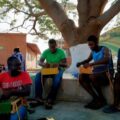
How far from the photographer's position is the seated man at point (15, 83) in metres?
5.43

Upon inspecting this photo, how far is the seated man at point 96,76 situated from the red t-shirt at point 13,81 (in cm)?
183

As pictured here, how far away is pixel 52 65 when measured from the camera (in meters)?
7.63

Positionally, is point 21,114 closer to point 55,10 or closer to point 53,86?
point 53,86

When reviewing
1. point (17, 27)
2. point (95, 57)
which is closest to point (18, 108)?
point (95, 57)

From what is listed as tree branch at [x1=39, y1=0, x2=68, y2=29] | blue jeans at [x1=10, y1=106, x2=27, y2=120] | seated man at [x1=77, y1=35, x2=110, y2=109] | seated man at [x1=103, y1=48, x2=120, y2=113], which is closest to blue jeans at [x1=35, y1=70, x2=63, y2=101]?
seated man at [x1=77, y1=35, x2=110, y2=109]

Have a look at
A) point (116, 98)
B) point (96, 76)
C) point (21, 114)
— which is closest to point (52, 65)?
point (96, 76)

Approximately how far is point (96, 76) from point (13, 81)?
79.5 inches

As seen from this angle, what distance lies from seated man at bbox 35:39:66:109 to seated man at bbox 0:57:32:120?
58.4 inches

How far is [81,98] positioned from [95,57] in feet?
3.52

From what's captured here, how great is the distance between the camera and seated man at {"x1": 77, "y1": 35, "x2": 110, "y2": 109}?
6871 millimetres

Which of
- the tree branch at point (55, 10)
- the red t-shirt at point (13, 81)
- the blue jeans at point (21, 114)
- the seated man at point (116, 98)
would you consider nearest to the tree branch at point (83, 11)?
the tree branch at point (55, 10)

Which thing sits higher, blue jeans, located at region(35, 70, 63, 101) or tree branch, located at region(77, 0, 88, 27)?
tree branch, located at region(77, 0, 88, 27)

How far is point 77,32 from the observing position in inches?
443

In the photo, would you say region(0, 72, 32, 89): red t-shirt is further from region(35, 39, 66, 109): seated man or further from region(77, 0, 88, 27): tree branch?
region(77, 0, 88, 27): tree branch
